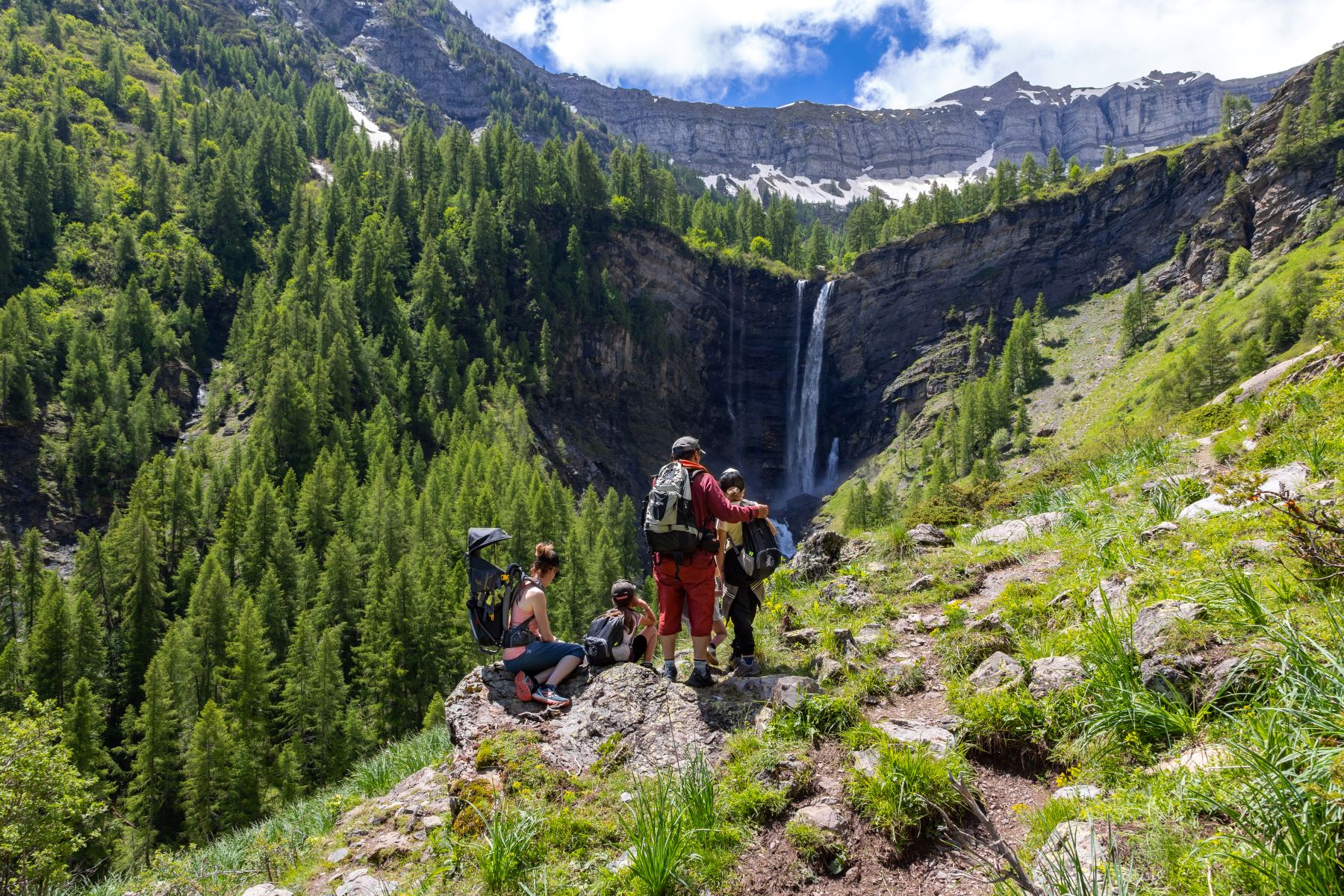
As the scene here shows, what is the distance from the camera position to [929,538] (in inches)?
477

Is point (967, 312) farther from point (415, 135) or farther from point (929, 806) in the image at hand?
point (929, 806)

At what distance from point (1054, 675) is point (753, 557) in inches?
116

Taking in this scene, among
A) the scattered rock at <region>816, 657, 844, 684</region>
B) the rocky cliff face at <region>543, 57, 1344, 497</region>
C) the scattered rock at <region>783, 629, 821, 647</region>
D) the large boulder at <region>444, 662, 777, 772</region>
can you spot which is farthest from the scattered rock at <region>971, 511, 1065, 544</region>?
the rocky cliff face at <region>543, 57, 1344, 497</region>

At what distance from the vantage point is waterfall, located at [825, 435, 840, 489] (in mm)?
87875

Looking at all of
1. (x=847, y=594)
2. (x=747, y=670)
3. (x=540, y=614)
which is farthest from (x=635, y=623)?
(x=847, y=594)

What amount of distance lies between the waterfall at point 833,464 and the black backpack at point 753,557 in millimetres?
82449

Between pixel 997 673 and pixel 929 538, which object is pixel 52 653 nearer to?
pixel 929 538

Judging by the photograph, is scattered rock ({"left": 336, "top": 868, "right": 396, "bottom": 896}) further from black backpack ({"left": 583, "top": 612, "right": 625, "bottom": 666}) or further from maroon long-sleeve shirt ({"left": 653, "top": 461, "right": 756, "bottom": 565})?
maroon long-sleeve shirt ({"left": 653, "top": 461, "right": 756, "bottom": 565})

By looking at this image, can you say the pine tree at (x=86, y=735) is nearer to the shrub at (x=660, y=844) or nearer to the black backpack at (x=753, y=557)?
the black backpack at (x=753, y=557)

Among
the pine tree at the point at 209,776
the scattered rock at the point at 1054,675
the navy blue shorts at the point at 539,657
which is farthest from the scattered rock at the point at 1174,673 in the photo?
the pine tree at the point at 209,776

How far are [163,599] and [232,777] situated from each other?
21.7m

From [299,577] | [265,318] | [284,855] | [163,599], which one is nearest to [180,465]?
[163,599]

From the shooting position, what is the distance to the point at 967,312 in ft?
290

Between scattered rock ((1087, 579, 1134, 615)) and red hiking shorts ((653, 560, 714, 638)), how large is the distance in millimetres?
3634
